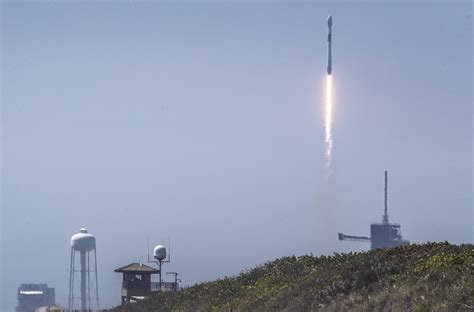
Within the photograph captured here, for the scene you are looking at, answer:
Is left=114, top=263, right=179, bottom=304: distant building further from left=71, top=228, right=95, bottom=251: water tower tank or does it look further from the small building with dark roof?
left=71, top=228, right=95, bottom=251: water tower tank

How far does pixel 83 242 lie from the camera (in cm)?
13300

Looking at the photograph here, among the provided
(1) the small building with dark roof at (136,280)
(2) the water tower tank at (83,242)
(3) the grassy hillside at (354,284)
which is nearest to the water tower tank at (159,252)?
(1) the small building with dark roof at (136,280)

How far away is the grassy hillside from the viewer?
33031mm

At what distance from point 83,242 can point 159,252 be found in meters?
59.0

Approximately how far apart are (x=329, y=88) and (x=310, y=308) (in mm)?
55682

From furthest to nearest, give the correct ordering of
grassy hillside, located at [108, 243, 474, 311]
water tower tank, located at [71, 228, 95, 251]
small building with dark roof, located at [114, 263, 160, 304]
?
1. water tower tank, located at [71, 228, 95, 251]
2. small building with dark roof, located at [114, 263, 160, 304]
3. grassy hillside, located at [108, 243, 474, 311]

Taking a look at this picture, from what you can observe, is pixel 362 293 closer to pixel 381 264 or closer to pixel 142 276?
pixel 381 264

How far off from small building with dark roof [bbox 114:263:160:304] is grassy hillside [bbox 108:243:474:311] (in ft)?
61.3

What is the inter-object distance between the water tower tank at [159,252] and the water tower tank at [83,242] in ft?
191

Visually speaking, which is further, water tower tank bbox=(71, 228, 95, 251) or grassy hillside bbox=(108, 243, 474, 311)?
water tower tank bbox=(71, 228, 95, 251)

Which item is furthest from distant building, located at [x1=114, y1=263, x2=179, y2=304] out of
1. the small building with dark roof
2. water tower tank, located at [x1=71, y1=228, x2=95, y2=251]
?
water tower tank, located at [x1=71, y1=228, x2=95, y2=251]

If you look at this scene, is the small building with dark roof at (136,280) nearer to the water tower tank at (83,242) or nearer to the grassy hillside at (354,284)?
the grassy hillside at (354,284)

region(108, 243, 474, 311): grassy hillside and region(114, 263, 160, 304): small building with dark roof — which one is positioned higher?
region(108, 243, 474, 311): grassy hillside

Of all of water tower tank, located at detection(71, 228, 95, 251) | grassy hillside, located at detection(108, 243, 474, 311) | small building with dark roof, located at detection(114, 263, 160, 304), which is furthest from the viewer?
water tower tank, located at detection(71, 228, 95, 251)
